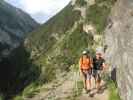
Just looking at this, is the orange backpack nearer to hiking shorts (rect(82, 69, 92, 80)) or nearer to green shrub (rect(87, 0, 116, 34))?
hiking shorts (rect(82, 69, 92, 80))

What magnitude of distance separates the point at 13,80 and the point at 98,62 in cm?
14589

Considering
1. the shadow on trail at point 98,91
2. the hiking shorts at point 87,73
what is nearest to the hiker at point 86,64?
the hiking shorts at point 87,73

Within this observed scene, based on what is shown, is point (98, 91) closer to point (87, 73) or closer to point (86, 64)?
point (87, 73)

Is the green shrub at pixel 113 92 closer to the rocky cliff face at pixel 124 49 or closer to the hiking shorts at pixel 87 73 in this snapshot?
the rocky cliff face at pixel 124 49

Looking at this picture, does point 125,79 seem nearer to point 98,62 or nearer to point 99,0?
point 98,62

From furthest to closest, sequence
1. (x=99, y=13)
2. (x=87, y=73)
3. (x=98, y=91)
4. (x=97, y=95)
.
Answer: (x=99, y=13) < (x=98, y=91) < (x=97, y=95) < (x=87, y=73)

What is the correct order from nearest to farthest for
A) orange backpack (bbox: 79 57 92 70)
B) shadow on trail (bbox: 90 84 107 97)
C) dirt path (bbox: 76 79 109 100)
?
orange backpack (bbox: 79 57 92 70) → dirt path (bbox: 76 79 109 100) → shadow on trail (bbox: 90 84 107 97)

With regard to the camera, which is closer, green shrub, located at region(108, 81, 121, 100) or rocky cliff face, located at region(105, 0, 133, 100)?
rocky cliff face, located at region(105, 0, 133, 100)

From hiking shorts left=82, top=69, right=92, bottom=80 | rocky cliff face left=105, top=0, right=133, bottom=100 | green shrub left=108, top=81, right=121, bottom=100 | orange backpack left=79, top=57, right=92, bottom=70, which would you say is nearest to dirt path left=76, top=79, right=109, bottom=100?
green shrub left=108, top=81, right=121, bottom=100

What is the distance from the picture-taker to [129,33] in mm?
30047

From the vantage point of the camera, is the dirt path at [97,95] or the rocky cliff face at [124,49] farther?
the dirt path at [97,95]

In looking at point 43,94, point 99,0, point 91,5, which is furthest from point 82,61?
point 91,5

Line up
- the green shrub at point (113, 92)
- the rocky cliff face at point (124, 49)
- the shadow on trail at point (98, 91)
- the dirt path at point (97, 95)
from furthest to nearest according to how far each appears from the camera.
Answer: the shadow on trail at point (98, 91)
the dirt path at point (97, 95)
the green shrub at point (113, 92)
the rocky cliff face at point (124, 49)

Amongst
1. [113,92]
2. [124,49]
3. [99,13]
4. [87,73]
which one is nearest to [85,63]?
[87,73]
